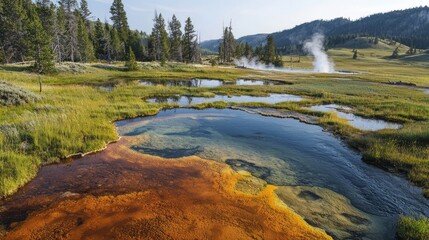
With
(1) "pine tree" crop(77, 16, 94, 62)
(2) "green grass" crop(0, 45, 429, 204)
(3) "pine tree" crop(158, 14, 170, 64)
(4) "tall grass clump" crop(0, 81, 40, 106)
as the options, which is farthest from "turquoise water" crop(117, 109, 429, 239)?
(3) "pine tree" crop(158, 14, 170, 64)

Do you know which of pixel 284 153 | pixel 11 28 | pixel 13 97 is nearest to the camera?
pixel 284 153

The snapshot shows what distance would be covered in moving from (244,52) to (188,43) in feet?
110

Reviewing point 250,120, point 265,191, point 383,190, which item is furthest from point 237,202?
point 250,120

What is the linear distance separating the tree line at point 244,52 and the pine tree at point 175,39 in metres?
18.4

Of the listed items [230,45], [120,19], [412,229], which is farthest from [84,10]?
[412,229]

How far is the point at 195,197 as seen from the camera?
33.4 feet

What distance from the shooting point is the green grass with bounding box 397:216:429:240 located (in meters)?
8.08

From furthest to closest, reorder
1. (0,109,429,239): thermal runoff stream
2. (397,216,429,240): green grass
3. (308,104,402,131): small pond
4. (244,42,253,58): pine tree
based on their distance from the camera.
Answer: (244,42,253,58): pine tree
(308,104,402,131): small pond
(0,109,429,239): thermal runoff stream
(397,216,429,240): green grass

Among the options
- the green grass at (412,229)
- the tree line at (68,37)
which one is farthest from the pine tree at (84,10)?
the green grass at (412,229)

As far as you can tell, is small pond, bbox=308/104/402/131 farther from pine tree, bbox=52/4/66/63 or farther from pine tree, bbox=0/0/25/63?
pine tree, bbox=0/0/25/63

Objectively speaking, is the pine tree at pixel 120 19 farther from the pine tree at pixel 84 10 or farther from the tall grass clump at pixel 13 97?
the tall grass clump at pixel 13 97

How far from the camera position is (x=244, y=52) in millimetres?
119688

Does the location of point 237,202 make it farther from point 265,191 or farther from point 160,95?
point 160,95

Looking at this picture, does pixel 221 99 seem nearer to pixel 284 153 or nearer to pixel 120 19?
pixel 284 153
